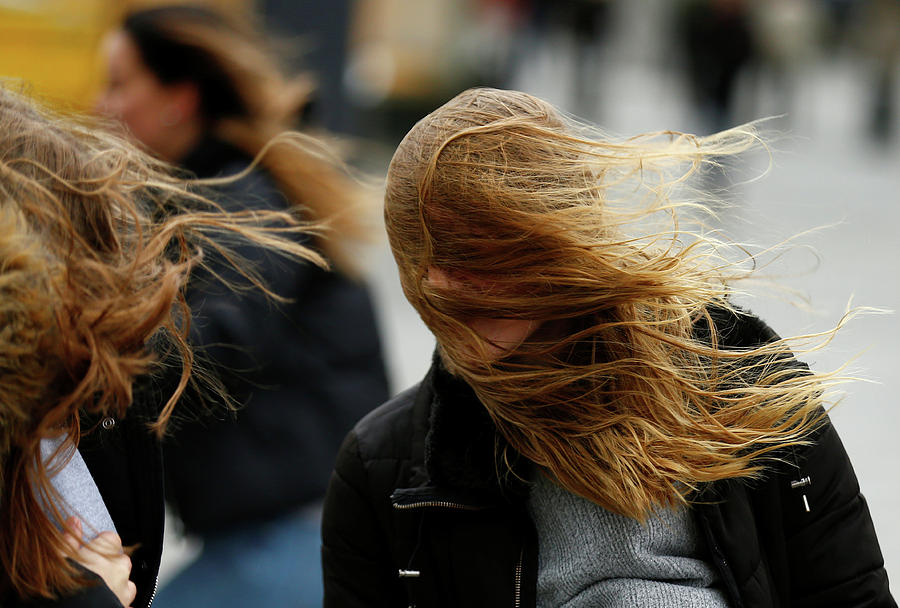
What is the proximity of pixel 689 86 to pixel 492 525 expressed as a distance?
970 centimetres

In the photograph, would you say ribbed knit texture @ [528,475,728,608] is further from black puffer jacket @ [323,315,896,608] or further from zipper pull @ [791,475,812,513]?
zipper pull @ [791,475,812,513]

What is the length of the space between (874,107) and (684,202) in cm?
1203

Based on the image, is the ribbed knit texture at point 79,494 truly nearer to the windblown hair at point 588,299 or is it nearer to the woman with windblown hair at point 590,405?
the woman with windblown hair at point 590,405

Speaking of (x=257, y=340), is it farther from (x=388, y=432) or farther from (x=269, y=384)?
(x=388, y=432)

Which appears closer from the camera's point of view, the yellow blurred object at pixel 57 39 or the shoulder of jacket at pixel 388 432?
the shoulder of jacket at pixel 388 432

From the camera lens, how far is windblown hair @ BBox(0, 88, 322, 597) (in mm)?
1384

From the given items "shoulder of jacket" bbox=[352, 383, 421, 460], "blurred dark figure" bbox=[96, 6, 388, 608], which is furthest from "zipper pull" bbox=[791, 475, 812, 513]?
"blurred dark figure" bbox=[96, 6, 388, 608]

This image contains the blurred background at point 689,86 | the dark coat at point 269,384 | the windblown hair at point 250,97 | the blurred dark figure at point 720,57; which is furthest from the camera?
the blurred dark figure at point 720,57

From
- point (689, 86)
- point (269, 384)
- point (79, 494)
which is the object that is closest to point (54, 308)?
point (79, 494)

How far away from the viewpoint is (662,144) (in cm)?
180

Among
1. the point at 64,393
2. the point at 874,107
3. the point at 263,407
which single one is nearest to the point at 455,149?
the point at 64,393

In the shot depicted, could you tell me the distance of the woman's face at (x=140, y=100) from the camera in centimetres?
297

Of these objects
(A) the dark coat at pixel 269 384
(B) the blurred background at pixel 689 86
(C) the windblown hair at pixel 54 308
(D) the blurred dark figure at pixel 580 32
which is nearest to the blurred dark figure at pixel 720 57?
(B) the blurred background at pixel 689 86

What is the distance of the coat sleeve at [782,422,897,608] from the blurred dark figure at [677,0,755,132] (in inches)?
345
